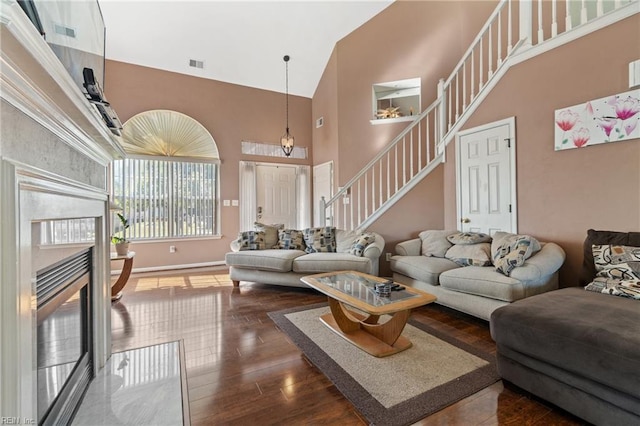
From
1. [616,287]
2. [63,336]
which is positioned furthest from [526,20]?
[63,336]

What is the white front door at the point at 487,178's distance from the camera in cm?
330

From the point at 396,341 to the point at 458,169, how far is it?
2.63 m

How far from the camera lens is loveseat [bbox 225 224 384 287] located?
370cm

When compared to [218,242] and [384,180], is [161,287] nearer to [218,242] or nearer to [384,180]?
[218,242]

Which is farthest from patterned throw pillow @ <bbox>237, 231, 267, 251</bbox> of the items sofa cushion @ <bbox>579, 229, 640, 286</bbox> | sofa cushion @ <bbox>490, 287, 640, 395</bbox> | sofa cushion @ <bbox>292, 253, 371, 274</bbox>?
sofa cushion @ <bbox>579, 229, 640, 286</bbox>

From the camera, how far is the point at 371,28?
5.39 meters

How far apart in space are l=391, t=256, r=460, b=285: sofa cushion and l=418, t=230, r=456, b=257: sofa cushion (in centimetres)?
14

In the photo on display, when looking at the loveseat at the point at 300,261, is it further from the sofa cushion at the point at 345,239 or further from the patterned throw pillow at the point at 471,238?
the patterned throw pillow at the point at 471,238

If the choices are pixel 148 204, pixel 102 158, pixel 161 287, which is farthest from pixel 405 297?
pixel 148 204

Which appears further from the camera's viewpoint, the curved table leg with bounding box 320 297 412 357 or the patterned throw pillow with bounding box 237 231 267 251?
the patterned throw pillow with bounding box 237 231 267 251

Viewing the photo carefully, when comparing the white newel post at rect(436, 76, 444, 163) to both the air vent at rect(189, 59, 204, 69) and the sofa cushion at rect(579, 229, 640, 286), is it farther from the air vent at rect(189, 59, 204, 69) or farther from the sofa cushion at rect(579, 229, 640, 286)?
the air vent at rect(189, 59, 204, 69)

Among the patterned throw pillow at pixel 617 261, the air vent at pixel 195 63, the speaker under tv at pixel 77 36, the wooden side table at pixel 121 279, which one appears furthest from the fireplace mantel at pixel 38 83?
the air vent at pixel 195 63

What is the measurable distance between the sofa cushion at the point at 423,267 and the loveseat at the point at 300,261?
12.9 inches

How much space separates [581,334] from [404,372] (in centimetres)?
100
